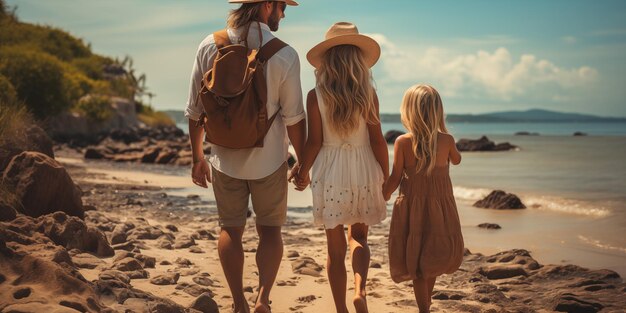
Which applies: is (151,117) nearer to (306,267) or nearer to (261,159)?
(306,267)

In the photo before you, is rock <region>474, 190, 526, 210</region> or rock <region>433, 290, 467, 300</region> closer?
rock <region>433, 290, 467, 300</region>

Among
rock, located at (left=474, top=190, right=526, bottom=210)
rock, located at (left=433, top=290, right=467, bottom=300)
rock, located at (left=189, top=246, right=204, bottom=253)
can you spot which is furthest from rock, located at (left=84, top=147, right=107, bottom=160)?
rock, located at (left=433, top=290, right=467, bottom=300)

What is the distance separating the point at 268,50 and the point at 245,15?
30cm

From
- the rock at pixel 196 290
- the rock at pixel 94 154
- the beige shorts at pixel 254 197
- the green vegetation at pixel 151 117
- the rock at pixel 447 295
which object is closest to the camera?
the beige shorts at pixel 254 197

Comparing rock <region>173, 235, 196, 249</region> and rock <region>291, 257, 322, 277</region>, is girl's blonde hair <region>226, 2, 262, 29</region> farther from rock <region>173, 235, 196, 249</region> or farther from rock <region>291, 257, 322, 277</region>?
rock <region>173, 235, 196, 249</region>

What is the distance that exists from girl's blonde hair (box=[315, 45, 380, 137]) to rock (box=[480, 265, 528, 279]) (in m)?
3.02

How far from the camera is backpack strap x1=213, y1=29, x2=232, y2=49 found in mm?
4965

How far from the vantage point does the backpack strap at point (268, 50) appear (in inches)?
193

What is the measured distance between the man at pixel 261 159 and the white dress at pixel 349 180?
0.75 feet

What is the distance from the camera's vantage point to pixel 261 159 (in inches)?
195

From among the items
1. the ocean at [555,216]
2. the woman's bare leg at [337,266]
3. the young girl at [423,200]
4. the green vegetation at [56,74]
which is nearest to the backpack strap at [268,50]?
the young girl at [423,200]

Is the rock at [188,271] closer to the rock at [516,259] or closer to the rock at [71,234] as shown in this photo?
the rock at [71,234]

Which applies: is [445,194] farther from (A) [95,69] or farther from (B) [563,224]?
(A) [95,69]

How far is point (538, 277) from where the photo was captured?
7477mm
